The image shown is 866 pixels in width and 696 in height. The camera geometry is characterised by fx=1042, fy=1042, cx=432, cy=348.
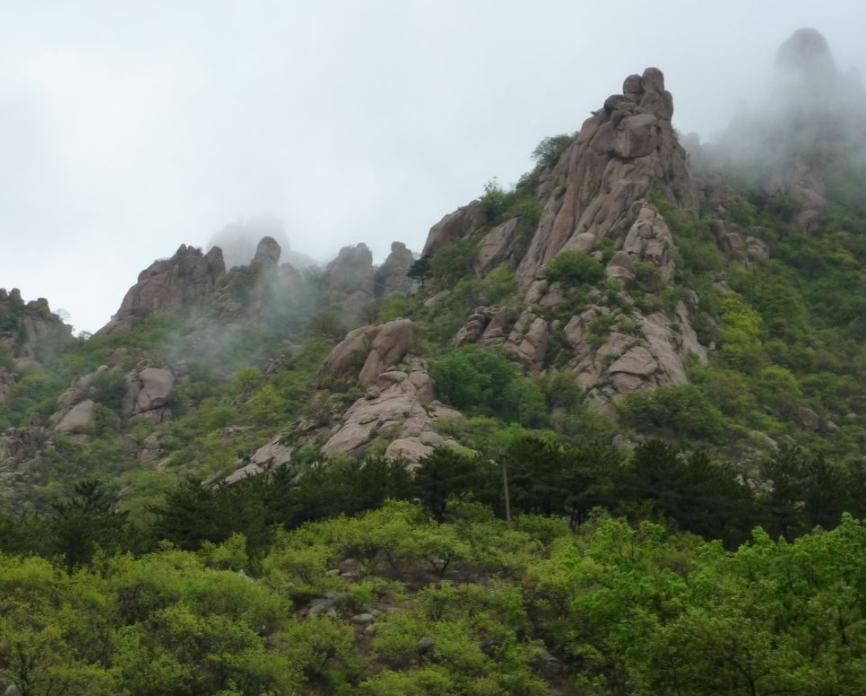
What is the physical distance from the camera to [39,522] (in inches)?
1519

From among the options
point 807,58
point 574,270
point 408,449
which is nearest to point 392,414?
point 408,449

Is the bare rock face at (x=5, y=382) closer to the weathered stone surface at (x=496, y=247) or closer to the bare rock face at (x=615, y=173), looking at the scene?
the weathered stone surface at (x=496, y=247)

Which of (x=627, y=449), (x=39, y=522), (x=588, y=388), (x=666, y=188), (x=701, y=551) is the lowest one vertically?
(x=701, y=551)

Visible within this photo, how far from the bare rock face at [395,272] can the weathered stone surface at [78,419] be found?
43.5 m

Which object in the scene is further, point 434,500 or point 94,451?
point 94,451

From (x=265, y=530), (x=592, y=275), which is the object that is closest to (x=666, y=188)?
(x=592, y=275)

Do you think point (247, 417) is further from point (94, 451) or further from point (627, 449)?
point (627, 449)

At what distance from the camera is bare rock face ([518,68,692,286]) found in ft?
254

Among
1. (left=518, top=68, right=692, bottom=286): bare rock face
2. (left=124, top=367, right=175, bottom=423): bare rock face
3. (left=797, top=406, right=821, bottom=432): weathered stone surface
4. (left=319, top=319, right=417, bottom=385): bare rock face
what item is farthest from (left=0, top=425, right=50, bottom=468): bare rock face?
(left=797, top=406, right=821, bottom=432): weathered stone surface

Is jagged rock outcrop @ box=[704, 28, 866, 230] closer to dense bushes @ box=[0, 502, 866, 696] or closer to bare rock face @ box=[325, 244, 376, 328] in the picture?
bare rock face @ box=[325, 244, 376, 328]

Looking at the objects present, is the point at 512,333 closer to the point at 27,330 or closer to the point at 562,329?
the point at 562,329

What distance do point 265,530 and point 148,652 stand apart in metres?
12.2

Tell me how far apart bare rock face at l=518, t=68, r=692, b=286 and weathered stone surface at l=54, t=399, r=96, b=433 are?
118 feet

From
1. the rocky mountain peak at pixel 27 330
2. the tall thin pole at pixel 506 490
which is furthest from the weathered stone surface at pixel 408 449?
the rocky mountain peak at pixel 27 330
